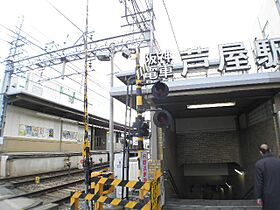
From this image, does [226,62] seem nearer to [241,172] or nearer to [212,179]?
[241,172]

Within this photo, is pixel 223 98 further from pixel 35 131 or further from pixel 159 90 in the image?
pixel 35 131

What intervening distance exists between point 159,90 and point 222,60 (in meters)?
2.47

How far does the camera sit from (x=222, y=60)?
651cm

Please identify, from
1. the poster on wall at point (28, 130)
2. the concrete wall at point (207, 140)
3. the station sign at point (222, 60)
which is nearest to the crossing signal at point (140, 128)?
the station sign at point (222, 60)

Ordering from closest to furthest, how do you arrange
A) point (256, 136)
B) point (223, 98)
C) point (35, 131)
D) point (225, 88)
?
point (225, 88)
point (223, 98)
point (256, 136)
point (35, 131)

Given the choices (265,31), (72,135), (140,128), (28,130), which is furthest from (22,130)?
(265,31)

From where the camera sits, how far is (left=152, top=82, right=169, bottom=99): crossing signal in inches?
205

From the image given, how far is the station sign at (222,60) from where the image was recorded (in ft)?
20.5

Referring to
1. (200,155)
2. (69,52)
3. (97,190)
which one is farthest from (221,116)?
(69,52)

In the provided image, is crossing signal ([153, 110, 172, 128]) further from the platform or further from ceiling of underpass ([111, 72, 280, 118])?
the platform

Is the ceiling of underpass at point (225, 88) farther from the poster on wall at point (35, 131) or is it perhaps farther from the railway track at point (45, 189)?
the poster on wall at point (35, 131)

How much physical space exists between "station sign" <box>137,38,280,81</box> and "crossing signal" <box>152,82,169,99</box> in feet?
2.13

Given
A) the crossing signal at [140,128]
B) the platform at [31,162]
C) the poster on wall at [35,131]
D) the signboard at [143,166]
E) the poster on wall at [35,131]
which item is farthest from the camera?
the poster on wall at [35,131]

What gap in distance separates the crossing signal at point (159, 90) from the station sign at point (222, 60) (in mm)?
650
